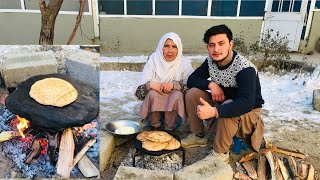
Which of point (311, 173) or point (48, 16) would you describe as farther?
point (48, 16)

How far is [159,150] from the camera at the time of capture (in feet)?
8.31

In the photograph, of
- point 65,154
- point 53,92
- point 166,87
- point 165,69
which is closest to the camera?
point 53,92

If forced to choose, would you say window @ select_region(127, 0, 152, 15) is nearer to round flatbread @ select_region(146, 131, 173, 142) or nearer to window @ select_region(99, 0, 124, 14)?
window @ select_region(99, 0, 124, 14)

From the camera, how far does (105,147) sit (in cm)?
272

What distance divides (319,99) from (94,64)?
3.15 m

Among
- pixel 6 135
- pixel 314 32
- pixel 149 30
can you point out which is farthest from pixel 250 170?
pixel 314 32

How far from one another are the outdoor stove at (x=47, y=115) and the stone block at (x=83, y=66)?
398 mm

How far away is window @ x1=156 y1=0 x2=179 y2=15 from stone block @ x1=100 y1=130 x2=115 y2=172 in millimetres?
4748

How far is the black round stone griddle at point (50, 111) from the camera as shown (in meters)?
2.11

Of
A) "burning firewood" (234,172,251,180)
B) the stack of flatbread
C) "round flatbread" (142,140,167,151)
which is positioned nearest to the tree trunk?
the stack of flatbread

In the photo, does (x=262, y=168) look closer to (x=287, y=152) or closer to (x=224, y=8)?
(x=287, y=152)

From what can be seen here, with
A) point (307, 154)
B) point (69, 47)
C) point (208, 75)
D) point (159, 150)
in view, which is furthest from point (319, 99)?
point (69, 47)

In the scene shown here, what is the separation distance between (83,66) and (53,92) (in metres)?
0.89

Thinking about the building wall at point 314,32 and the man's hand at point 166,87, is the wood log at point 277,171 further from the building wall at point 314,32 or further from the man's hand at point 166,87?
the building wall at point 314,32
